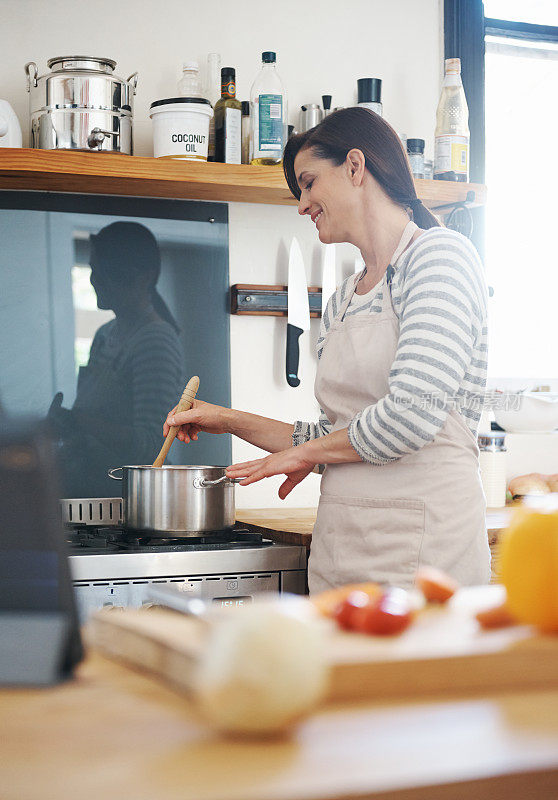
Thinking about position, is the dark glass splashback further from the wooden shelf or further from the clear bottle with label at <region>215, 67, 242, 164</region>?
the clear bottle with label at <region>215, 67, 242, 164</region>

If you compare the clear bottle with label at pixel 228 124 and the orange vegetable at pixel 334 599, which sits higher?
the clear bottle with label at pixel 228 124

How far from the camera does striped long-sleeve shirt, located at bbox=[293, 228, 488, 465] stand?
1386 mm

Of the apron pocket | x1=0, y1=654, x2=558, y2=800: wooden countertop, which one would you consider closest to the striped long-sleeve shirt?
the apron pocket

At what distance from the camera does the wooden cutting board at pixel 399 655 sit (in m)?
0.59

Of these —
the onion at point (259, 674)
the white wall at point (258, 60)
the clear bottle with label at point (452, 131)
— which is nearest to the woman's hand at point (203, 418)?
the white wall at point (258, 60)

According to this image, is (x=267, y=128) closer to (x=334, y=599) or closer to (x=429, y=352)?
(x=429, y=352)

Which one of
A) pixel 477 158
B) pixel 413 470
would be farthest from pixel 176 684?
pixel 477 158

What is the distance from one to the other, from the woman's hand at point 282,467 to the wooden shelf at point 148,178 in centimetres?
82

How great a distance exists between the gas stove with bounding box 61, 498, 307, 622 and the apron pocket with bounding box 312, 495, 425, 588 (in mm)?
199

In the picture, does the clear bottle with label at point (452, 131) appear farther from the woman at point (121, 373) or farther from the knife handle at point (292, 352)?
the woman at point (121, 373)

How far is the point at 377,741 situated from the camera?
0.52 meters

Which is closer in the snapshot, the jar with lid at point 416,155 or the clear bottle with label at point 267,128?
the clear bottle with label at point 267,128

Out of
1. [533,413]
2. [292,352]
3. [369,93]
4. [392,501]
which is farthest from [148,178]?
[533,413]

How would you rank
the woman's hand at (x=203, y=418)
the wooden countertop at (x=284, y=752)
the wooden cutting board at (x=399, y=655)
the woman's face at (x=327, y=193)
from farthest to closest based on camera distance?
the woman's hand at (x=203, y=418) → the woman's face at (x=327, y=193) → the wooden cutting board at (x=399, y=655) → the wooden countertop at (x=284, y=752)
